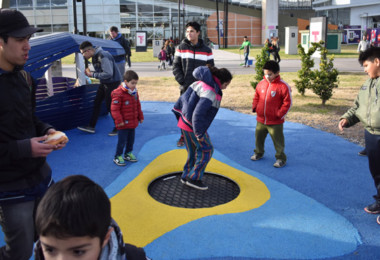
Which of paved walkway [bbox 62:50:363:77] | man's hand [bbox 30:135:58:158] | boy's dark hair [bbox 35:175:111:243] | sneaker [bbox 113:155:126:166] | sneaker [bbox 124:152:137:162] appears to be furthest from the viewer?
paved walkway [bbox 62:50:363:77]

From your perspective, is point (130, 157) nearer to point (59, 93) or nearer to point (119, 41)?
point (59, 93)

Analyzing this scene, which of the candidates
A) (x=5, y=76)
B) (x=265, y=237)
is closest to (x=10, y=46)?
(x=5, y=76)

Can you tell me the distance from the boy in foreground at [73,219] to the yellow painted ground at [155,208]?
2.16 meters

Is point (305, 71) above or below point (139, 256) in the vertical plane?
above

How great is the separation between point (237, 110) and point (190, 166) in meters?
5.15

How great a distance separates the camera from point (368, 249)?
11.0 feet

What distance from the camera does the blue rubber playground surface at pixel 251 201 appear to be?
3410 millimetres

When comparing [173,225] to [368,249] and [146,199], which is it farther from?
[368,249]

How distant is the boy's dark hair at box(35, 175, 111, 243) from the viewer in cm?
130

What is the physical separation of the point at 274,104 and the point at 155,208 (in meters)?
2.52

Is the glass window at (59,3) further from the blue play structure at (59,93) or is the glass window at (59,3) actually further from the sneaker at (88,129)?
the sneaker at (88,129)

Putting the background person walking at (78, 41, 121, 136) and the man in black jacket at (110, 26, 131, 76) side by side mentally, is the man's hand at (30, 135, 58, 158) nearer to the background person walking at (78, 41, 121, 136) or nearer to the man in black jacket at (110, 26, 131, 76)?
the background person walking at (78, 41, 121, 136)

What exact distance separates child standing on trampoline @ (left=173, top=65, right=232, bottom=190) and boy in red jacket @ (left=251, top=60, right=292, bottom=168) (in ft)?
3.88

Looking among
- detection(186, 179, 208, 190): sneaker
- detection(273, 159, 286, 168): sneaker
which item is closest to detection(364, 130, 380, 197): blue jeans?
detection(273, 159, 286, 168): sneaker
